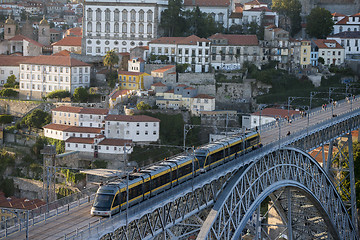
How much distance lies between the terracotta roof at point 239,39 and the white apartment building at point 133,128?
19224mm

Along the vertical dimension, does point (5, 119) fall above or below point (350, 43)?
below

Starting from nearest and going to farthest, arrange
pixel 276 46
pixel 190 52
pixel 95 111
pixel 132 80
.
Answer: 1. pixel 95 111
2. pixel 132 80
3. pixel 190 52
4. pixel 276 46

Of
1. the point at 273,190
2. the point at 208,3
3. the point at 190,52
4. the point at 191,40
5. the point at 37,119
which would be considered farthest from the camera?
the point at 208,3

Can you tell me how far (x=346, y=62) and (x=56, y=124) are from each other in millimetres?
39959

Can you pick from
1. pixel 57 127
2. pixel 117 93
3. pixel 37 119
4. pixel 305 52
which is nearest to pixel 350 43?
pixel 305 52

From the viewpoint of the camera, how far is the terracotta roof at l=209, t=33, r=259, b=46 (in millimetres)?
90438

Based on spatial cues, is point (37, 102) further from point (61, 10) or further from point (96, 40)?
point (61, 10)

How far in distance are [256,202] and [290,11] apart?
6278 cm

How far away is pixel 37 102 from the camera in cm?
8388

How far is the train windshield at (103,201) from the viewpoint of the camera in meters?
34.3

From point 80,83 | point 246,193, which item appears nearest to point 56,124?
point 80,83

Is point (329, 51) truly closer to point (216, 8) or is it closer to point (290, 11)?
point (290, 11)

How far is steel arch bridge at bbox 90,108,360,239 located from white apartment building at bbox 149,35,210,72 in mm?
27633

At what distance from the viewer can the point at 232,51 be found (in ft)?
296
